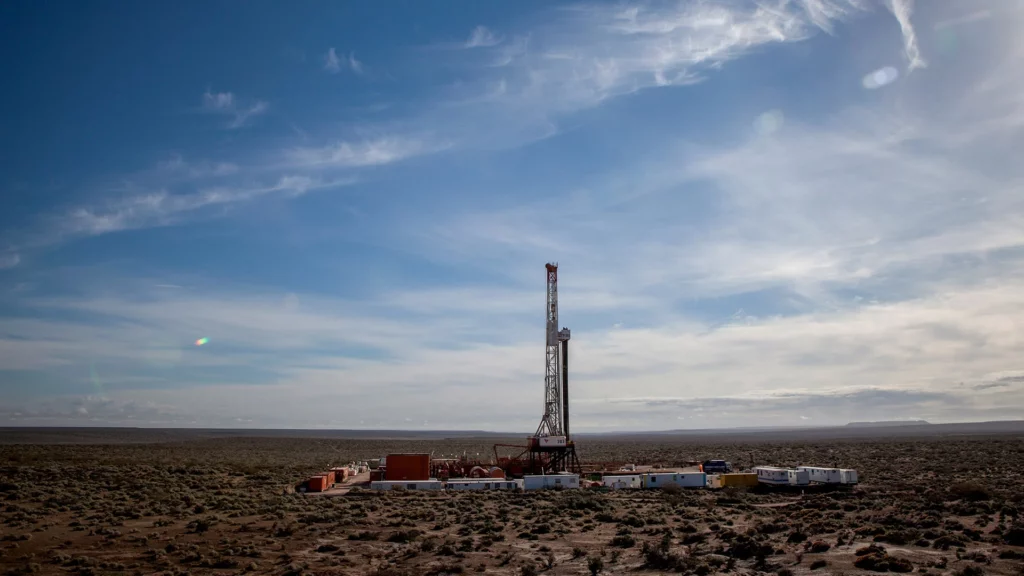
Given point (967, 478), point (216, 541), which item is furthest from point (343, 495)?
point (967, 478)

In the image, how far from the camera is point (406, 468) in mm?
39594

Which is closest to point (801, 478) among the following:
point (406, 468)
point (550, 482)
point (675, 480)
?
point (675, 480)

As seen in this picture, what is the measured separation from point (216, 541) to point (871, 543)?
20.5 m

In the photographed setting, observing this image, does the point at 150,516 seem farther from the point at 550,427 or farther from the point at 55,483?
the point at 550,427

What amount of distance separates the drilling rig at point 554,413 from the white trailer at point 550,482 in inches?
199

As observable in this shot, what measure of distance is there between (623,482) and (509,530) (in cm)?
1489

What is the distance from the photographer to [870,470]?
149 ft

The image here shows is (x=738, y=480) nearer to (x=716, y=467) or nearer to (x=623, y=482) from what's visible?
(x=623, y=482)

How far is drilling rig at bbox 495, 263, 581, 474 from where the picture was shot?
1667 inches

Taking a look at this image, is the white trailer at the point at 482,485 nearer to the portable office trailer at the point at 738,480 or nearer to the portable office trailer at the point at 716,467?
the portable office trailer at the point at 738,480

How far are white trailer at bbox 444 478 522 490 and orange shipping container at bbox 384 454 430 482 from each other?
2.91 m

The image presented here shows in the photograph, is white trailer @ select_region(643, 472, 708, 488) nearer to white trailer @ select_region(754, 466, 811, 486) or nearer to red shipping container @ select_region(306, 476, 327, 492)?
white trailer @ select_region(754, 466, 811, 486)

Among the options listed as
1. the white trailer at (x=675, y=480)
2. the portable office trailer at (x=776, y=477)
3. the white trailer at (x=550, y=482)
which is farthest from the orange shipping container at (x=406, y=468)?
the portable office trailer at (x=776, y=477)

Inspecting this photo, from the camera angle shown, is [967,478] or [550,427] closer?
[967,478]
